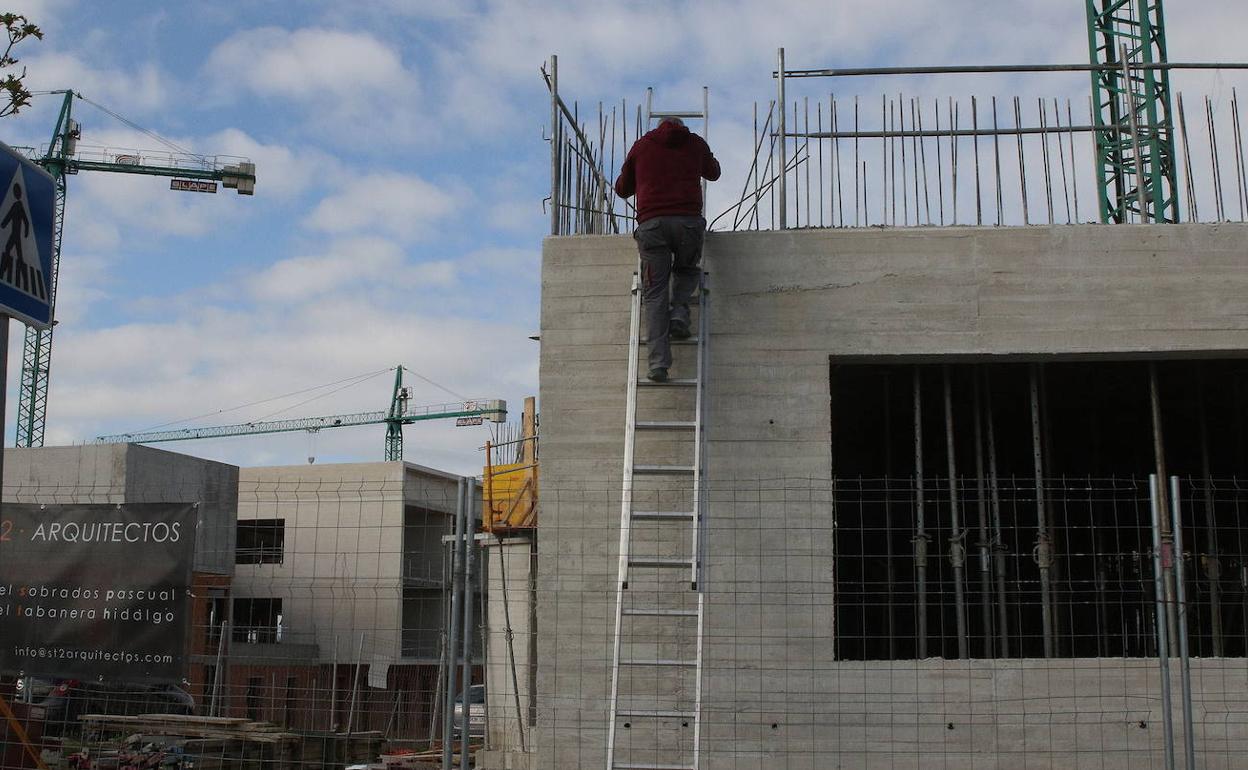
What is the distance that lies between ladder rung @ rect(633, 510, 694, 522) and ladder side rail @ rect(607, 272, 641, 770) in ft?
0.27

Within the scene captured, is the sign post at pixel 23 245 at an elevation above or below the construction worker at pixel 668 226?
below

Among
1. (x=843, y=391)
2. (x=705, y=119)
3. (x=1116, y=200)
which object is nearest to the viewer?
(x=705, y=119)

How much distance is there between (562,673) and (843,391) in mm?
4546

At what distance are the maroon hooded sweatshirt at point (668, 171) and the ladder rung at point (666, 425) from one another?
144cm

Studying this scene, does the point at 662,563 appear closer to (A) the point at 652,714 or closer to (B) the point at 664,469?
(B) the point at 664,469

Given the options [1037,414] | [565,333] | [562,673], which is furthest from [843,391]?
[562,673]

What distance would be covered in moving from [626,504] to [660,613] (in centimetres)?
83

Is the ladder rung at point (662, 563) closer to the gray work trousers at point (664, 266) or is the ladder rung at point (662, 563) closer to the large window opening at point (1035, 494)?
the gray work trousers at point (664, 266)

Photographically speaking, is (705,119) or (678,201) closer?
(678,201)

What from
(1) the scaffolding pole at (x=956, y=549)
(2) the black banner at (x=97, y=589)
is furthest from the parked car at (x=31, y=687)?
(1) the scaffolding pole at (x=956, y=549)

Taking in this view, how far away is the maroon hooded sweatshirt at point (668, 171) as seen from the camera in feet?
30.4

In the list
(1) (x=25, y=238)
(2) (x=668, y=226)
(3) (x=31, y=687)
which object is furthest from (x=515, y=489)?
(1) (x=25, y=238)

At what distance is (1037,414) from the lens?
10156mm

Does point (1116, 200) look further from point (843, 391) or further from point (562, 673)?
point (562, 673)
